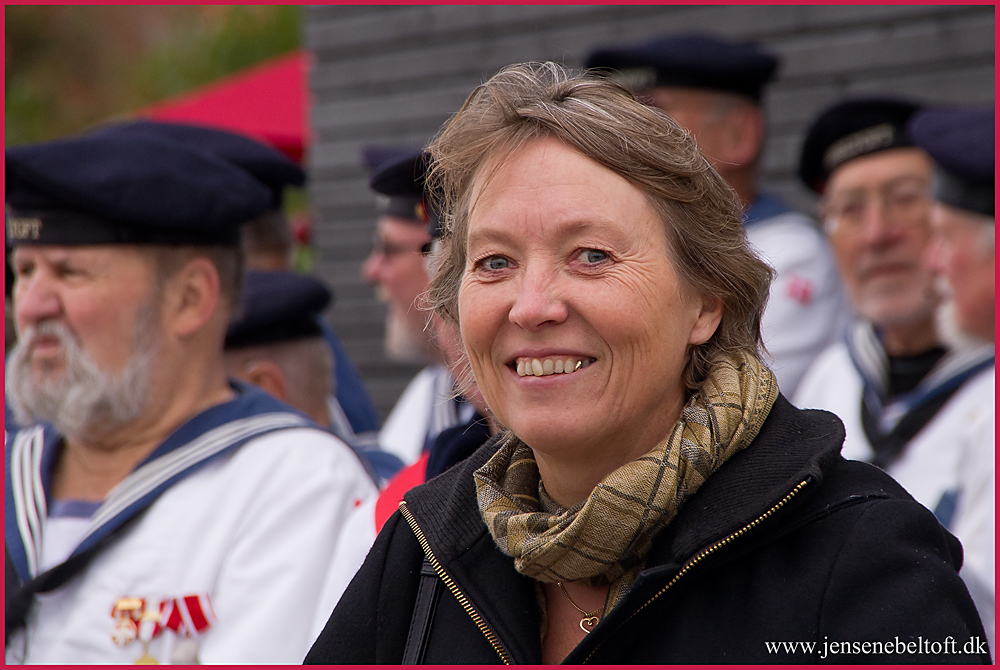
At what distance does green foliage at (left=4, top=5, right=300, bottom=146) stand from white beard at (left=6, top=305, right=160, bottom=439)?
15527 mm

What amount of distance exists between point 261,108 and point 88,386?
551cm

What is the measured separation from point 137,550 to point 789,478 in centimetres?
203

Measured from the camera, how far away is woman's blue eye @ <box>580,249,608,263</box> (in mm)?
1953

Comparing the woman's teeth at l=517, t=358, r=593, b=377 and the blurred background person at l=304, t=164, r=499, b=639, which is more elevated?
the woman's teeth at l=517, t=358, r=593, b=377

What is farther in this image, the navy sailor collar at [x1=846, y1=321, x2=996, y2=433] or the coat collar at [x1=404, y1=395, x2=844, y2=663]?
the navy sailor collar at [x1=846, y1=321, x2=996, y2=433]

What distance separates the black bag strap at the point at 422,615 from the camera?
6.52ft

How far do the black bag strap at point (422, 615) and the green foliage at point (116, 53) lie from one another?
17070 mm

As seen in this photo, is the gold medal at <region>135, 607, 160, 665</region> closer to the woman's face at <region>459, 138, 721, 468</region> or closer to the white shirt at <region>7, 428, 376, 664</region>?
the white shirt at <region>7, 428, 376, 664</region>

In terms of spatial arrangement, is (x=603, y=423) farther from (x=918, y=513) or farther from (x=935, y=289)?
(x=935, y=289)

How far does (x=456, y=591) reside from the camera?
6.49 ft

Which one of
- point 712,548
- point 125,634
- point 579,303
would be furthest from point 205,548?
point 712,548

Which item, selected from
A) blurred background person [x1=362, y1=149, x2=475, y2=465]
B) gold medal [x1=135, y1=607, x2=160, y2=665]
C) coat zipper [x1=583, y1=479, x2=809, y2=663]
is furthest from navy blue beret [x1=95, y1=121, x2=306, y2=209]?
coat zipper [x1=583, y1=479, x2=809, y2=663]

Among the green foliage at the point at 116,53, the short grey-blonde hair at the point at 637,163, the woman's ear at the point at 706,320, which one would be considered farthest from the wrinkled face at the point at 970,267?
the green foliage at the point at 116,53

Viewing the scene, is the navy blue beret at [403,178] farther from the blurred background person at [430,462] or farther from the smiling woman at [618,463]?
the smiling woman at [618,463]
